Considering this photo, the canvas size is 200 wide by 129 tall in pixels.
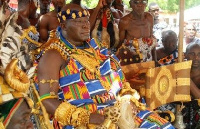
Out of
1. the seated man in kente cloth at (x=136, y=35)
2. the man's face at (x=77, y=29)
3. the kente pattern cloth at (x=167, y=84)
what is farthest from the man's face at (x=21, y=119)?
the seated man in kente cloth at (x=136, y=35)

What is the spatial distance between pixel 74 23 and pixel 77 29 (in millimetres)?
54

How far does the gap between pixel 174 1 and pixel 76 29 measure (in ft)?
41.9

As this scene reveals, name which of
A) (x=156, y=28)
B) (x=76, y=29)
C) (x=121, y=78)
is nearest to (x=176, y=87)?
(x=121, y=78)

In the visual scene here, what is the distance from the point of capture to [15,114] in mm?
1722

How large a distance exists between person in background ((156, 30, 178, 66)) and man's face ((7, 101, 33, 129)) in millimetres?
3311

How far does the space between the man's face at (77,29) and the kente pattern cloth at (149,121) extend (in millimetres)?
811

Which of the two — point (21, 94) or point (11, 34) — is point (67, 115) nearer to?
point (11, 34)

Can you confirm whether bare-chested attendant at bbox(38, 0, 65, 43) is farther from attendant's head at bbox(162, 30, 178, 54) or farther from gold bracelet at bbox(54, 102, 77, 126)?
gold bracelet at bbox(54, 102, 77, 126)

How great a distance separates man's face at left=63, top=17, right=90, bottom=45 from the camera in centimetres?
294

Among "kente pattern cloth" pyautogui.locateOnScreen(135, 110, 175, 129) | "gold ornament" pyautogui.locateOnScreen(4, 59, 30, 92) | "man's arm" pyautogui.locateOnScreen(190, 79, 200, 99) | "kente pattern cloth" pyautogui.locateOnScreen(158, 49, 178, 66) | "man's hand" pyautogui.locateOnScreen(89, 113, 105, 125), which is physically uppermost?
"gold ornament" pyautogui.locateOnScreen(4, 59, 30, 92)

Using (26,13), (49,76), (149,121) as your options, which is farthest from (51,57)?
(26,13)

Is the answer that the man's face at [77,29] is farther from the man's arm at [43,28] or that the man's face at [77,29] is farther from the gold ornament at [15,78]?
the man's arm at [43,28]

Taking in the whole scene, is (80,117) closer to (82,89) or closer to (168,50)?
(82,89)

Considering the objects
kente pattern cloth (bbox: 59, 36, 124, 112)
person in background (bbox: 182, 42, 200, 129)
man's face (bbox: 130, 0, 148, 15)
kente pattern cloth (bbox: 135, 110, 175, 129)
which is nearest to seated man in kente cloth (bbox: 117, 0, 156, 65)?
man's face (bbox: 130, 0, 148, 15)
